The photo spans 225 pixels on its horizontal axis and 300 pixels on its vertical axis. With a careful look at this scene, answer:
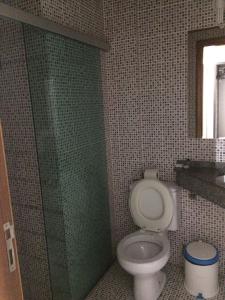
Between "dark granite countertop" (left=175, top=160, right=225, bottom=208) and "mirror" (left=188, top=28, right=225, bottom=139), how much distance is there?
0.76 ft

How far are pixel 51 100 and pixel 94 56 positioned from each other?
713 millimetres

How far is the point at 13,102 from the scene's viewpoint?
1850 mm

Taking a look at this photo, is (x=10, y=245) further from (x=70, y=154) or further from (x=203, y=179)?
(x=203, y=179)

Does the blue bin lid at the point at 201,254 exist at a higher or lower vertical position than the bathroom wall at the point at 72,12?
lower

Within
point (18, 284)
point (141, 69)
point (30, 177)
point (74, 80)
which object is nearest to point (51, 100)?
point (74, 80)

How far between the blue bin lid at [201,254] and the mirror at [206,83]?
85 cm

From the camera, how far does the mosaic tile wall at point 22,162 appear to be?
5.83ft

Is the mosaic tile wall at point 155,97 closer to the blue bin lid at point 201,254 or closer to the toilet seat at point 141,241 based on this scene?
the blue bin lid at point 201,254

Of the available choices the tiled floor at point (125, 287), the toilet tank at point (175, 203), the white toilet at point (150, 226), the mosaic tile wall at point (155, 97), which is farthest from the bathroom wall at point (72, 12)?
the tiled floor at point (125, 287)

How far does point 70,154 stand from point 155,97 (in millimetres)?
837

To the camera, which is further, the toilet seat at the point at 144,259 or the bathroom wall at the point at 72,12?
the toilet seat at the point at 144,259

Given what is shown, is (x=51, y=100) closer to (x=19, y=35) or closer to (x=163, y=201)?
(x=19, y=35)

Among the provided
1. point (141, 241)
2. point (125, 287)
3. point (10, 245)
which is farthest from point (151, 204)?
point (10, 245)

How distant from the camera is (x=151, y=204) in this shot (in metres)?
2.18
